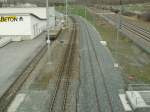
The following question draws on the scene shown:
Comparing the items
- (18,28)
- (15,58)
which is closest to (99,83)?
(15,58)

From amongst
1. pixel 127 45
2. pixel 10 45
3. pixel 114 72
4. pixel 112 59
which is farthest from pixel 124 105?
pixel 10 45

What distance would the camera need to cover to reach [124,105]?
2131 centimetres

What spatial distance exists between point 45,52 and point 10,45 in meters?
8.66

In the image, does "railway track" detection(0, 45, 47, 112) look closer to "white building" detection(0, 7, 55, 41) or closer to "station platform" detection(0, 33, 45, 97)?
"station platform" detection(0, 33, 45, 97)

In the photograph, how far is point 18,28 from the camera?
2074 inches

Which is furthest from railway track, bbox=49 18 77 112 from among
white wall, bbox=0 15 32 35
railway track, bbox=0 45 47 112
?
white wall, bbox=0 15 32 35

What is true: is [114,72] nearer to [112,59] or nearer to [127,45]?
[112,59]

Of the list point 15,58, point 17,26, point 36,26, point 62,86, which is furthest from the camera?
point 36,26

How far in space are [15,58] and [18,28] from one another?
15.8 metres

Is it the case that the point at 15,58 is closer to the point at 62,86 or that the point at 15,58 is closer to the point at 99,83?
the point at 62,86

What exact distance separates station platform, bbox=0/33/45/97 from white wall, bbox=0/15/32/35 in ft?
7.19

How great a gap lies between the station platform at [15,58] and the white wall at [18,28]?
2190 mm

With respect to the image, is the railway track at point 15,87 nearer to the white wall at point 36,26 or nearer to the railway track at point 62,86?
the railway track at point 62,86

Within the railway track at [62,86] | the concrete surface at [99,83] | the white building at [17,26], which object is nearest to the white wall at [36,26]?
the white building at [17,26]
